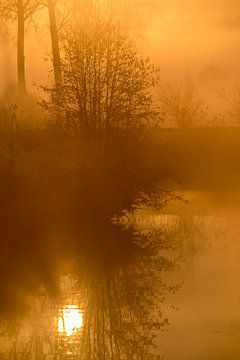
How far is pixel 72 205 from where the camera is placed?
28688 millimetres

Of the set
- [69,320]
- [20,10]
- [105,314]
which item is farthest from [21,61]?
[69,320]

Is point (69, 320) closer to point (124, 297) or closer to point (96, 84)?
point (124, 297)

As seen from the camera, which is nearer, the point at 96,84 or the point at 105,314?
the point at 105,314

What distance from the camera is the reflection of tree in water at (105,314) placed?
37.9ft

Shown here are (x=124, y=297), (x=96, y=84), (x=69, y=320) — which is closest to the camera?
(x=69, y=320)

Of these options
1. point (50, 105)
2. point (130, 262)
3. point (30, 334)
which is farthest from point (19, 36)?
point (30, 334)

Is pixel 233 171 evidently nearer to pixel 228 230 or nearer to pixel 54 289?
pixel 228 230

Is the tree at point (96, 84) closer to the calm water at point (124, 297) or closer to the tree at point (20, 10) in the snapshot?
the calm water at point (124, 297)

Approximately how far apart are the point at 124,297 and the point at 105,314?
5.25 feet

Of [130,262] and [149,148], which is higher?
[149,148]

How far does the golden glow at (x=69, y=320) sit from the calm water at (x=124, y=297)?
0.02 m

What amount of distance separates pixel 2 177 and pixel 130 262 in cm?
769

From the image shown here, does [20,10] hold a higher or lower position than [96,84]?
higher

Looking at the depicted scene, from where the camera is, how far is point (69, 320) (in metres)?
13.6
